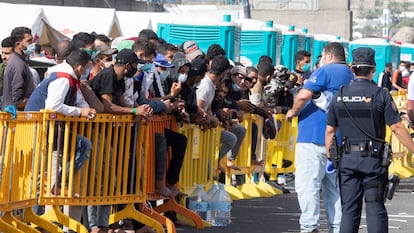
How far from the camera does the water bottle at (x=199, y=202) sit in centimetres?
1393

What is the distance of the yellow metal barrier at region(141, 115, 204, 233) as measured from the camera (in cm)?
1237

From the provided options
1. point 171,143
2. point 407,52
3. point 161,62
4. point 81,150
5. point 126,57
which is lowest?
point 407,52

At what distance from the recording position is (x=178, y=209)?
13.4 meters

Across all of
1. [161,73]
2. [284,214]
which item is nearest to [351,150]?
[161,73]

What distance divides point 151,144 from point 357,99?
8.33 ft

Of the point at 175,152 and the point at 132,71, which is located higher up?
the point at 132,71

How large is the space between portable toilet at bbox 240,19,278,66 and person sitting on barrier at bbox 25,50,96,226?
1829cm

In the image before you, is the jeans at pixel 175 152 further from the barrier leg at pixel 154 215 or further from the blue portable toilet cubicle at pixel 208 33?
the blue portable toilet cubicle at pixel 208 33

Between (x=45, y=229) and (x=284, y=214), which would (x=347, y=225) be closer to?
(x=45, y=229)

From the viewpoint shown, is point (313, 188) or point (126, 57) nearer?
point (126, 57)

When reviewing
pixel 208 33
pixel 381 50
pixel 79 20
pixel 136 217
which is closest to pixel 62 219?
pixel 136 217

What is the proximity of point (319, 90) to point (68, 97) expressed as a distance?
246cm

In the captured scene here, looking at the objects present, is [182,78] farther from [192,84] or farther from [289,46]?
[289,46]

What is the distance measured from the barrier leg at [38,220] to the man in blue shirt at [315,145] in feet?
8.19
